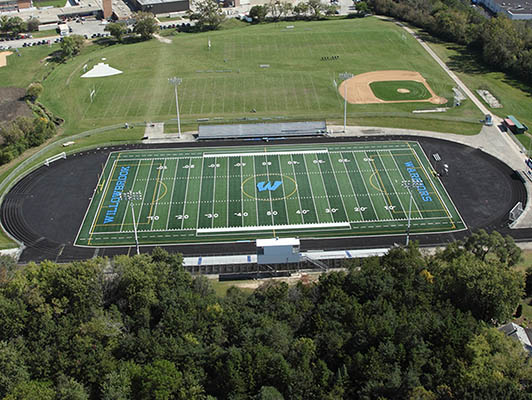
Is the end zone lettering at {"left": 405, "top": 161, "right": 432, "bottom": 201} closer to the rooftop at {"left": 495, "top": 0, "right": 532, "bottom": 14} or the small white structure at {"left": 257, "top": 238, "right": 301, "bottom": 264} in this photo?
the small white structure at {"left": 257, "top": 238, "right": 301, "bottom": 264}

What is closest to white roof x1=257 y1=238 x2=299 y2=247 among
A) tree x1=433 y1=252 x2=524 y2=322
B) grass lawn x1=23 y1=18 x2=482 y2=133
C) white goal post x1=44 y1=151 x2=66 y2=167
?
tree x1=433 y1=252 x2=524 y2=322

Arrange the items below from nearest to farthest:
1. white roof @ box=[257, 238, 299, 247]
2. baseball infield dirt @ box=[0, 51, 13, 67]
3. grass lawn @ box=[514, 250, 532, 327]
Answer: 1. grass lawn @ box=[514, 250, 532, 327]
2. white roof @ box=[257, 238, 299, 247]
3. baseball infield dirt @ box=[0, 51, 13, 67]

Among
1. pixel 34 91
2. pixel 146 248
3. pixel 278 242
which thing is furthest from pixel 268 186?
pixel 34 91

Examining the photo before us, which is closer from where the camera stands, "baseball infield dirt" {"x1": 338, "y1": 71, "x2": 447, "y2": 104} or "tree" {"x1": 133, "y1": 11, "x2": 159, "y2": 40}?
"baseball infield dirt" {"x1": 338, "y1": 71, "x2": 447, "y2": 104}

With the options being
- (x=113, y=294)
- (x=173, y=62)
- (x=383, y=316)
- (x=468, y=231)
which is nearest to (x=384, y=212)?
(x=468, y=231)

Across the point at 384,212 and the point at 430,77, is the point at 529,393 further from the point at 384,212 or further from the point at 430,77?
the point at 430,77

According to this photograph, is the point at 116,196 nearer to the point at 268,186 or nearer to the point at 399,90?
the point at 268,186

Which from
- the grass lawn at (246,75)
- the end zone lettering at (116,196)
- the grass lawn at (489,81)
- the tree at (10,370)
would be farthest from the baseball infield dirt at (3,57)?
the tree at (10,370)
